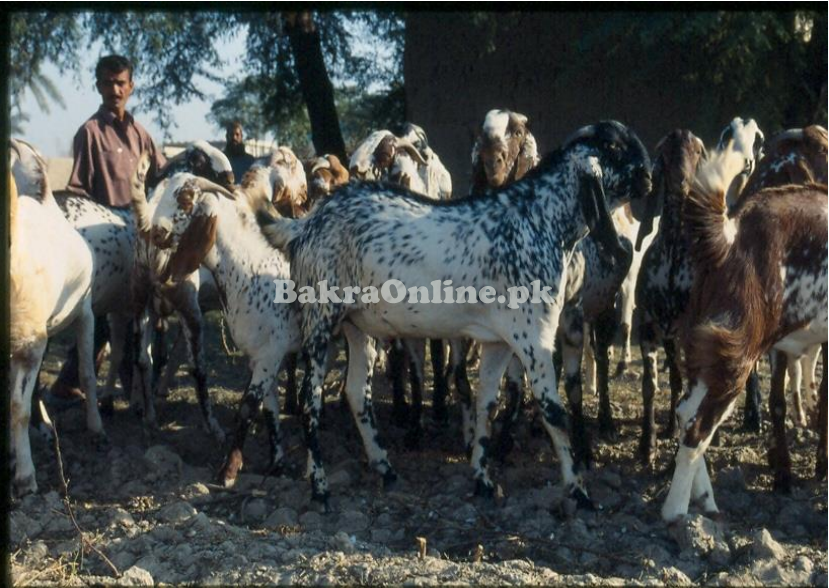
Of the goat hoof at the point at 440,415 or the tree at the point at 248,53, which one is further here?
the tree at the point at 248,53

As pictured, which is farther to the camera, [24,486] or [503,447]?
[503,447]

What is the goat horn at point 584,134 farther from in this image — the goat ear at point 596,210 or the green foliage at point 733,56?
the green foliage at point 733,56

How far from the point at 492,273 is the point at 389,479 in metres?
1.49

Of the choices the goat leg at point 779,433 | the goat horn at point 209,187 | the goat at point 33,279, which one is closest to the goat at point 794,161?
the goat leg at point 779,433

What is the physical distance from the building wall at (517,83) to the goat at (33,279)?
575 centimetres

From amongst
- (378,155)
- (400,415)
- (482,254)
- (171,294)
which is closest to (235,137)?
(378,155)

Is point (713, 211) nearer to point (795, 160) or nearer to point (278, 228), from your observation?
point (795, 160)

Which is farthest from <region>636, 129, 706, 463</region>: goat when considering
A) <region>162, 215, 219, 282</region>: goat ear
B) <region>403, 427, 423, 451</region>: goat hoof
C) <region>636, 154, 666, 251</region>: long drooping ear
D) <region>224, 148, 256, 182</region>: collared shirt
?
<region>224, 148, 256, 182</region>: collared shirt

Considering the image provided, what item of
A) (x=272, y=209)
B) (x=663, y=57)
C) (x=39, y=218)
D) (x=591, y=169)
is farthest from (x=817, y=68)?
(x=39, y=218)

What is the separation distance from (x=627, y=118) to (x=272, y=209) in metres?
5.86

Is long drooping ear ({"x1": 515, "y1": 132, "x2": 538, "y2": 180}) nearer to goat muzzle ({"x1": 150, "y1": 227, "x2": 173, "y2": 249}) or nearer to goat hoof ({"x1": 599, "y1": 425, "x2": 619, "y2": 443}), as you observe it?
goat hoof ({"x1": 599, "y1": 425, "x2": 619, "y2": 443})

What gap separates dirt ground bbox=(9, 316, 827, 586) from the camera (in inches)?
202

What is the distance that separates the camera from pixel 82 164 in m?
8.88

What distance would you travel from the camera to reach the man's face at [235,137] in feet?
34.1
